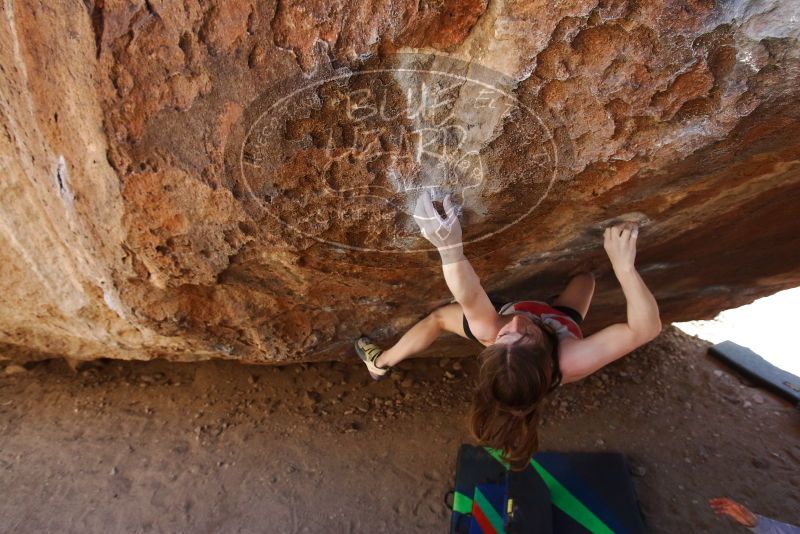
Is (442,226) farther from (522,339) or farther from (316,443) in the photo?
(316,443)

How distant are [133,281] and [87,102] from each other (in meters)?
0.70

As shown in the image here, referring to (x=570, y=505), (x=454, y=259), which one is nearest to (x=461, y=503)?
(x=570, y=505)

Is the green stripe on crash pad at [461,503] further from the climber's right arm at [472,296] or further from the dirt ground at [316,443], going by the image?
the climber's right arm at [472,296]

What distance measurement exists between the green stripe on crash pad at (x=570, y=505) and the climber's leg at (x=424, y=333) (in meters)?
0.60

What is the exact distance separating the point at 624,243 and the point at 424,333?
0.89 m

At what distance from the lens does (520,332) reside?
1847 millimetres

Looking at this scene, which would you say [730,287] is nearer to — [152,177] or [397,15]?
[397,15]

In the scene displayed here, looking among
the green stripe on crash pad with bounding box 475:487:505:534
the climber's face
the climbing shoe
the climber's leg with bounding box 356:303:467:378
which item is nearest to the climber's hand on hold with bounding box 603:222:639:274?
the climber's face

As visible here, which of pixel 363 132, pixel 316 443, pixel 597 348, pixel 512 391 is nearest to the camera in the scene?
pixel 363 132

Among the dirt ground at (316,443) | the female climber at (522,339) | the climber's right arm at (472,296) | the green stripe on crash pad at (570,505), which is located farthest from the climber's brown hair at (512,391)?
the dirt ground at (316,443)

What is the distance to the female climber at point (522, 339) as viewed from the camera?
171cm

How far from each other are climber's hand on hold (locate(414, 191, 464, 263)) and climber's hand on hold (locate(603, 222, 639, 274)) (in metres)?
0.52

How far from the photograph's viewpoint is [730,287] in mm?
2850

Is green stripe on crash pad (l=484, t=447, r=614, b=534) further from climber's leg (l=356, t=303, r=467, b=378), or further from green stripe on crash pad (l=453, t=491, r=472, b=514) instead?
climber's leg (l=356, t=303, r=467, b=378)
